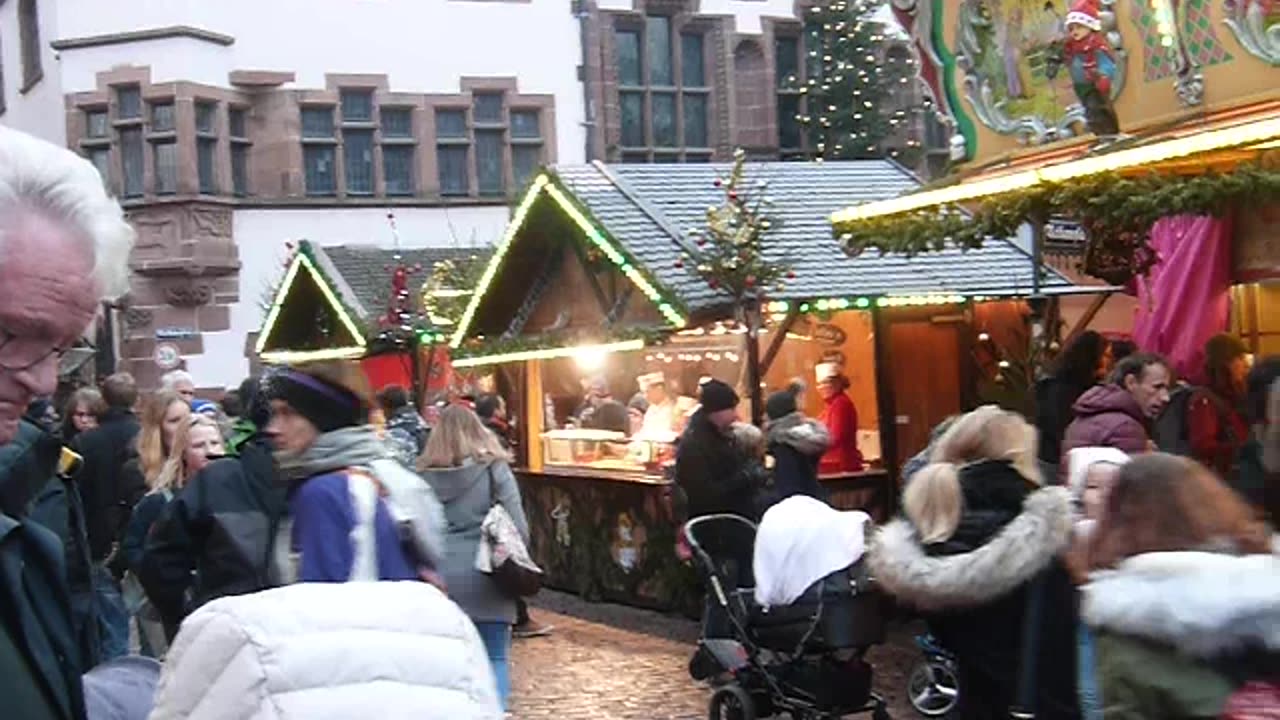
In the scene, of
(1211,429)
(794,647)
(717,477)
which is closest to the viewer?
(794,647)

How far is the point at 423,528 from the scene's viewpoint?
551cm

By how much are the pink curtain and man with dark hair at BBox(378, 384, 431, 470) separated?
460 cm

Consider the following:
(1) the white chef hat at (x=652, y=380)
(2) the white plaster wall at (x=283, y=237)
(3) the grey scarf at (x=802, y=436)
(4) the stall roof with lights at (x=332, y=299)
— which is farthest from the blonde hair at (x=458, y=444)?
(2) the white plaster wall at (x=283, y=237)

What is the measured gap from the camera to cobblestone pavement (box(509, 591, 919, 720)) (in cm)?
980

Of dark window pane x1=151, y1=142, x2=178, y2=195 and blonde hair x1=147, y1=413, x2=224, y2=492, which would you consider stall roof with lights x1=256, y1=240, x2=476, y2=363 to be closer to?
dark window pane x1=151, y1=142, x2=178, y2=195

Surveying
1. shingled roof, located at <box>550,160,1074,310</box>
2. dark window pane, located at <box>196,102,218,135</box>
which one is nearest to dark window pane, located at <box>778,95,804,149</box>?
dark window pane, located at <box>196,102,218,135</box>

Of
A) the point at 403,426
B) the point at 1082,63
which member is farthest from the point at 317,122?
the point at 1082,63

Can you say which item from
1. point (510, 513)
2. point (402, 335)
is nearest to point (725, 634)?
point (510, 513)

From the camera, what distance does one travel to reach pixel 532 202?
14.4m

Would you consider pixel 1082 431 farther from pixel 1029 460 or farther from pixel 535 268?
pixel 535 268

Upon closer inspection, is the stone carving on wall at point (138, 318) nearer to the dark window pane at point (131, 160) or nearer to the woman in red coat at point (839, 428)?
the dark window pane at point (131, 160)

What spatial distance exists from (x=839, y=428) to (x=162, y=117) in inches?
644

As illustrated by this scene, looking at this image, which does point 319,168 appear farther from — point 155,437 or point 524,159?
point 155,437

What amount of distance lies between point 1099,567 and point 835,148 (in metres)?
26.0
